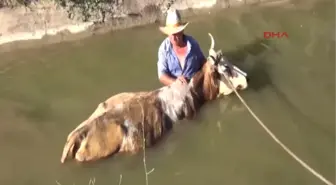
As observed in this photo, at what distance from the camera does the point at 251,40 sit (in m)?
8.38

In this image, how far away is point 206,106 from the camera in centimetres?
744

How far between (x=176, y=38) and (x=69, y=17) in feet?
6.85

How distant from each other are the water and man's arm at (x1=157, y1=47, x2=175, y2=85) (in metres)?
0.49

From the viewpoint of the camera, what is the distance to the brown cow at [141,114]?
6.58 metres

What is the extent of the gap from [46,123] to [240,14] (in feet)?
9.82

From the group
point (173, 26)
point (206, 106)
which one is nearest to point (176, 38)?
point (173, 26)

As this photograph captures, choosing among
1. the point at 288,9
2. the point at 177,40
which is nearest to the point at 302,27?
the point at 288,9

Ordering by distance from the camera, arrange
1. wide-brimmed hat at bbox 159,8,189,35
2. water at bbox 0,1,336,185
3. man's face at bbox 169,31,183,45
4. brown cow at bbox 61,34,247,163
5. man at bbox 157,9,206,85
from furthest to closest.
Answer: man at bbox 157,9,206,85 < man's face at bbox 169,31,183,45 < wide-brimmed hat at bbox 159,8,189,35 < water at bbox 0,1,336,185 < brown cow at bbox 61,34,247,163

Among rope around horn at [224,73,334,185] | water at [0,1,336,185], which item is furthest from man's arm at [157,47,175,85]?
rope around horn at [224,73,334,185]

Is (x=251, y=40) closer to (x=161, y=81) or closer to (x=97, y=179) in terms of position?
(x=161, y=81)

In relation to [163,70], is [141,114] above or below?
below

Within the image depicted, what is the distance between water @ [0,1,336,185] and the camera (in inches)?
265

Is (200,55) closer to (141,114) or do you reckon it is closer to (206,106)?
(206,106)

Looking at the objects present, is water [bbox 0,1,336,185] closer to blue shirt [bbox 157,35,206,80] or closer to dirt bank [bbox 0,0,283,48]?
dirt bank [bbox 0,0,283,48]
